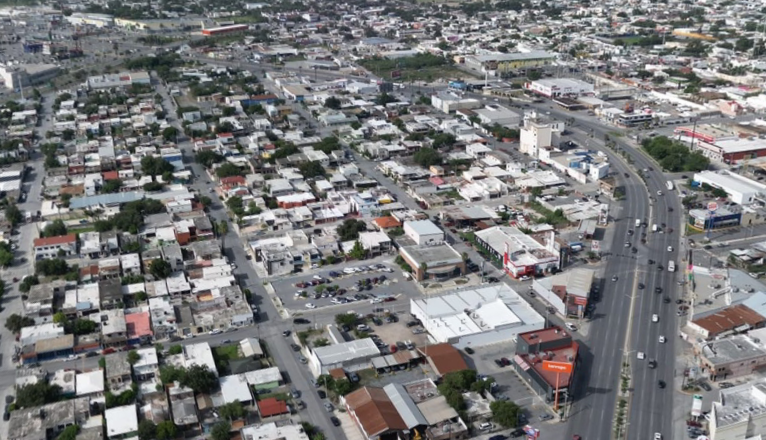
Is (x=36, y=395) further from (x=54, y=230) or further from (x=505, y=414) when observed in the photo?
(x=54, y=230)

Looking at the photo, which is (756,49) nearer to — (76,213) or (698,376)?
(698,376)

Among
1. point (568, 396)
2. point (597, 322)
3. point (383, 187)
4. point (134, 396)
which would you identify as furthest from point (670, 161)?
point (134, 396)

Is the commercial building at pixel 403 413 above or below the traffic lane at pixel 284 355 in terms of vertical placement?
above

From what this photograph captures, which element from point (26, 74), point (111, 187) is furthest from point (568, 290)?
point (26, 74)

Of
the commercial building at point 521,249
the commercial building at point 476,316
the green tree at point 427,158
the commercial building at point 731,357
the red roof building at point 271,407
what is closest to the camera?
the red roof building at point 271,407

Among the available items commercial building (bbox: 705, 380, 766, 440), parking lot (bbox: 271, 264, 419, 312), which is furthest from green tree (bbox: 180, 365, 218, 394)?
commercial building (bbox: 705, 380, 766, 440)

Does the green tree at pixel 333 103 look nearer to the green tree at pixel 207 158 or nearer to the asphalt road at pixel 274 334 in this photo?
the green tree at pixel 207 158

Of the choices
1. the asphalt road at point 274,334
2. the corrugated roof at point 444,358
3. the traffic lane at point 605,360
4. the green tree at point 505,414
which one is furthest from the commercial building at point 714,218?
the asphalt road at point 274,334

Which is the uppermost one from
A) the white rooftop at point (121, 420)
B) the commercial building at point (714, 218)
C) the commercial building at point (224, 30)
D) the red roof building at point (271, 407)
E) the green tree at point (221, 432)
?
the commercial building at point (224, 30)

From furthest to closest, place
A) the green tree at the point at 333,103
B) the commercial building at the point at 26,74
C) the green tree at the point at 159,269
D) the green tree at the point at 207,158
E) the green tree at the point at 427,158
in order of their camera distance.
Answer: the commercial building at the point at 26,74
the green tree at the point at 333,103
the green tree at the point at 207,158
the green tree at the point at 427,158
the green tree at the point at 159,269
